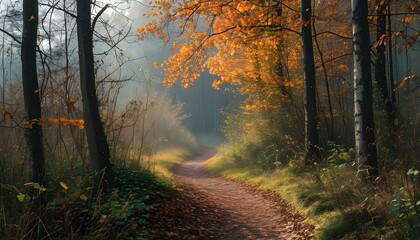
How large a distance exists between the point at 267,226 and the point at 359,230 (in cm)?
242

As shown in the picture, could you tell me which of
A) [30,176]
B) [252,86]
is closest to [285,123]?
[252,86]

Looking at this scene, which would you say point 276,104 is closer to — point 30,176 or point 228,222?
point 228,222

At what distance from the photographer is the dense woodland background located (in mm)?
4688

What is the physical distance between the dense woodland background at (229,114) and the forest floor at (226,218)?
1.33 feet

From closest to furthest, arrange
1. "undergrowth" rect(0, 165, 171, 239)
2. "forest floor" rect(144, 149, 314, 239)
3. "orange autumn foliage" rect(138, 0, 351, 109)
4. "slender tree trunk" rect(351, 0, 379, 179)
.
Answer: "undergrowth" rect(0, 165, 171, 239)
"slender tree trunk" rect(351, 0, 379, 179)
"forest floor" rect(144, 149, 314, 239)
"orange autumn foliage" rect(138, 0, 351, 109)

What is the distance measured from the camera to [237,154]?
15547 mm

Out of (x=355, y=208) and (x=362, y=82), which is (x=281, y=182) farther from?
(x=355, y=208)

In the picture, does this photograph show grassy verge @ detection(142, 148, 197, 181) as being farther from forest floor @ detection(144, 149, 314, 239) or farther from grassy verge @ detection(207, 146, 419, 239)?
grassy verge @ detection(207, 146, 419, 239)

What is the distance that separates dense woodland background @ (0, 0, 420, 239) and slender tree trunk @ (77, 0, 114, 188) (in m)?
0.02

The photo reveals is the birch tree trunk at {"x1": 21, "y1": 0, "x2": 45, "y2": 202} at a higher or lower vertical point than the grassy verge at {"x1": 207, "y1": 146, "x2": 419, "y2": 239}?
higher

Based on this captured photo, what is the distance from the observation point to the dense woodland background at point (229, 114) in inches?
185

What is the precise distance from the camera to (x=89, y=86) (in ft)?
21.7

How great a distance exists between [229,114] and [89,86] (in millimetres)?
10163

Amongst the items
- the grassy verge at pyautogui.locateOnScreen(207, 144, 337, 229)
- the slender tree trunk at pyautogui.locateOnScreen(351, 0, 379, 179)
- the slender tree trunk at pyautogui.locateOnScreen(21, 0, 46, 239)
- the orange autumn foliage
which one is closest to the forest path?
the grassy verge at pyautogui.locateOnScreen(207, 144, 337, 229)
